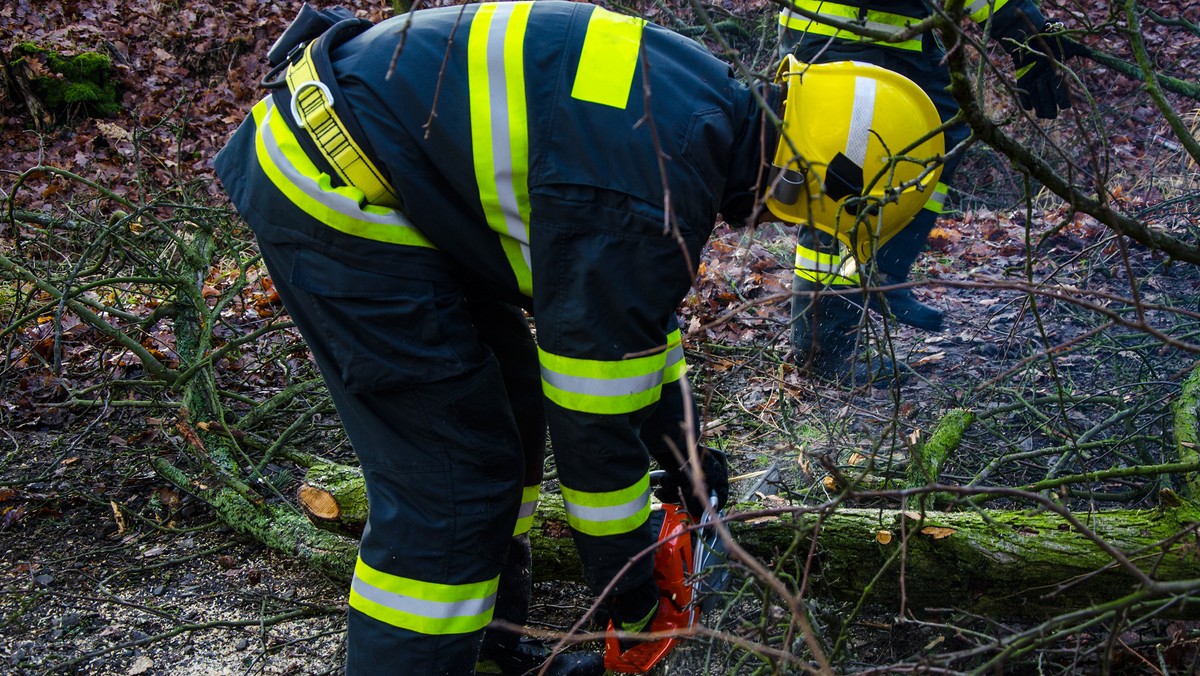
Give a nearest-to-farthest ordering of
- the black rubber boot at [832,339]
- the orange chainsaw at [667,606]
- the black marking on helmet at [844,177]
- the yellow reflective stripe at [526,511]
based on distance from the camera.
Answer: the black marking on helmet at [844,177] → the orange chainsaw at [667,606] → the yellow reflective stripe at [526,511] → the black rubber boot at [832,339]

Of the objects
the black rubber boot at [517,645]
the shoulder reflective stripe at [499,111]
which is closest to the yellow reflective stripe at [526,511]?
the black rubber boot at [517,645]

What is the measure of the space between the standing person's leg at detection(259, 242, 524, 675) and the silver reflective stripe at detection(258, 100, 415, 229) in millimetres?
72

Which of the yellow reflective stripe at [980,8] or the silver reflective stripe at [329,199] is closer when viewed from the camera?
the silver reflective stripe at [329,199]

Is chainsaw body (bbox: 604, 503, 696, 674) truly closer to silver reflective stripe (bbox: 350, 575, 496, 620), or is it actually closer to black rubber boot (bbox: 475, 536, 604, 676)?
black rubber boot (bbox: 475, 536, 604, 676)

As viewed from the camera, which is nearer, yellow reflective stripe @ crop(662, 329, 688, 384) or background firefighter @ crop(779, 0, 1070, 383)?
yellow reflective stripe @ crop(662, 329, 688, 384)

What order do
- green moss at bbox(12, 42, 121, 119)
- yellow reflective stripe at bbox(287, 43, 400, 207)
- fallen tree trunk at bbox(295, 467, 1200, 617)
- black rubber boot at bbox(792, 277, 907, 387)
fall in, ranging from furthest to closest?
1. green moss at bbox(12, 42, 121, 119)
2. black rubber boot at bbox(792, 277, 907, 387)
3. fallen tree trunk at bbox(295, 467, 1200, 617)
4. yellow reflective stripe at bbox(287, 43, 400, 207)

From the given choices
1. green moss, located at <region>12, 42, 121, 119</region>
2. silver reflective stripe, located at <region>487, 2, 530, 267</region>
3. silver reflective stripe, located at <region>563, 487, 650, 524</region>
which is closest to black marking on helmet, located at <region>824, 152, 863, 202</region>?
silver reflective stripe, located at <region>487, 2, 530, 267</region>

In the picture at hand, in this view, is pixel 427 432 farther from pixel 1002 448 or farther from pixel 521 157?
pixel 1002 448

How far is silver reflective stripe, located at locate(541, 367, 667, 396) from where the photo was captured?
1921 mm

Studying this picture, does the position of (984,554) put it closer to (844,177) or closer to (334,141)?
(844,177)

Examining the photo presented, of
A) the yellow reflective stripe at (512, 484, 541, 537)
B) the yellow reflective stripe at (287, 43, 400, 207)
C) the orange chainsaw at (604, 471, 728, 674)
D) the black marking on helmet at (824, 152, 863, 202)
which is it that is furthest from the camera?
the yellow reflective stripe at (512, 484, 541, 537)

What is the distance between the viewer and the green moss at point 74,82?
6.53 meters

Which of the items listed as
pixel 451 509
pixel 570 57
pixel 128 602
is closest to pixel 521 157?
pixel 570 57

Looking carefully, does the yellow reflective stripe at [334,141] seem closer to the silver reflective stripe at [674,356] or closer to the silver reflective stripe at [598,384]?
the silver reflective stripe at [598,384]
